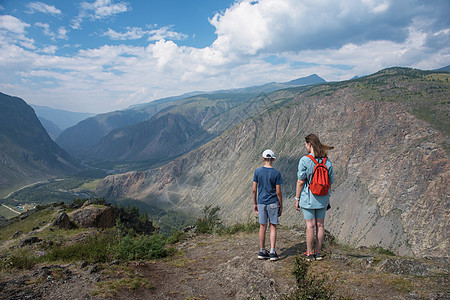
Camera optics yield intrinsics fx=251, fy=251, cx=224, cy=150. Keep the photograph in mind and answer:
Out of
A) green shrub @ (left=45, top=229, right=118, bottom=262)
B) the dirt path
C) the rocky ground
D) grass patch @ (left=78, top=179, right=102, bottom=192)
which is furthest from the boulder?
grass patch @ (left=78, top=179, right=102, bottom=192)

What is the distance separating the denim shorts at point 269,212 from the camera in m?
5.93

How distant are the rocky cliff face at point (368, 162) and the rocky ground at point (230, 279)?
22787mm

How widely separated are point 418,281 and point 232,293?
332 centimetres

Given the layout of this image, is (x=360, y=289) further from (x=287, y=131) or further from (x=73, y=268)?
(x=287, y=131)

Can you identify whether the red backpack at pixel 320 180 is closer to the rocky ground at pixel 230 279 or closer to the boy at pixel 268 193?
the boy at pixel 268 193

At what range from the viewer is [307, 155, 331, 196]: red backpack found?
524cm

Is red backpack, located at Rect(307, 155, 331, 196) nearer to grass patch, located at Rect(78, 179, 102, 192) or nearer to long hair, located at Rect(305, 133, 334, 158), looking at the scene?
long hair, located at Rect(305, 133, 334, 158)

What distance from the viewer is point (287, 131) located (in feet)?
301

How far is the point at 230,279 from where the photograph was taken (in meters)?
5.41

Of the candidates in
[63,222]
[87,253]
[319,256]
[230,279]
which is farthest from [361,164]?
[87,253]

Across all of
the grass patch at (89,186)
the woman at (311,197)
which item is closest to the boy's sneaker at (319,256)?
the woman at (311,197)

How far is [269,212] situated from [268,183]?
0.72 metres

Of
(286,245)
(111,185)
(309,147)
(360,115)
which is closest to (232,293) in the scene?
(286,245)

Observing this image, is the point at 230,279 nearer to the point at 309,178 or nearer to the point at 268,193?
the point at 268,193
